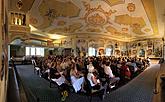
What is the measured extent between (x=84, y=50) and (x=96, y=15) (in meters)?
6.07

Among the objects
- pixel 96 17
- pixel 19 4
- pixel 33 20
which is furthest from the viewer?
pixel 96 17

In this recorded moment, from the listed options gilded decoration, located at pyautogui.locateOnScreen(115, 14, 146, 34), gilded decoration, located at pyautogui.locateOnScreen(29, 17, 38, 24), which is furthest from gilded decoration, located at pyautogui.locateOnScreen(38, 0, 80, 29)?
gilded decoration, located at pyautogui.locateOnScreen(115, 14, 146, 34)

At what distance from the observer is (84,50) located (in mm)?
22109

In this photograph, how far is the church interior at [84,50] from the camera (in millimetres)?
6000

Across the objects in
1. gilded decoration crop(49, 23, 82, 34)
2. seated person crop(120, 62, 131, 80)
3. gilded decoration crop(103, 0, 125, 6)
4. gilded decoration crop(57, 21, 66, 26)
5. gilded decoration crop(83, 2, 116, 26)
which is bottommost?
seated person crop(120, 62, 131, 80)

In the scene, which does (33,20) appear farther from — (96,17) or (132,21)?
(132,21)

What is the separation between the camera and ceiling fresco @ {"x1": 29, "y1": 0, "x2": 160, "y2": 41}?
1363cm

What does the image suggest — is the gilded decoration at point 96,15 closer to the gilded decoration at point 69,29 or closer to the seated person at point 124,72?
the gilded decoration at point 69,29

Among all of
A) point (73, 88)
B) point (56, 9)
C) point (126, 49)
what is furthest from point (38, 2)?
point (126, 49)

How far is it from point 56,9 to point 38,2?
1.98m

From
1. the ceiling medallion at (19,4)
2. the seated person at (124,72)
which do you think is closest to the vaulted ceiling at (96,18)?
the ceiling medallion at (19,4)

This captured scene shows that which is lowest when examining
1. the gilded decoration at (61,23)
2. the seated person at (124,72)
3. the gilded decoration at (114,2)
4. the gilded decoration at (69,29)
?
the seated person at (124,72)

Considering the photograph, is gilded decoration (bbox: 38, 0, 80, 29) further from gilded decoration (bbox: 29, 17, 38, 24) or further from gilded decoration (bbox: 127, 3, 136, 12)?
gilded decoration (bbox: 127, 3, 136, 12)

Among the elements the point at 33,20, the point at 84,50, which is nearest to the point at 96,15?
the point at 33,20
